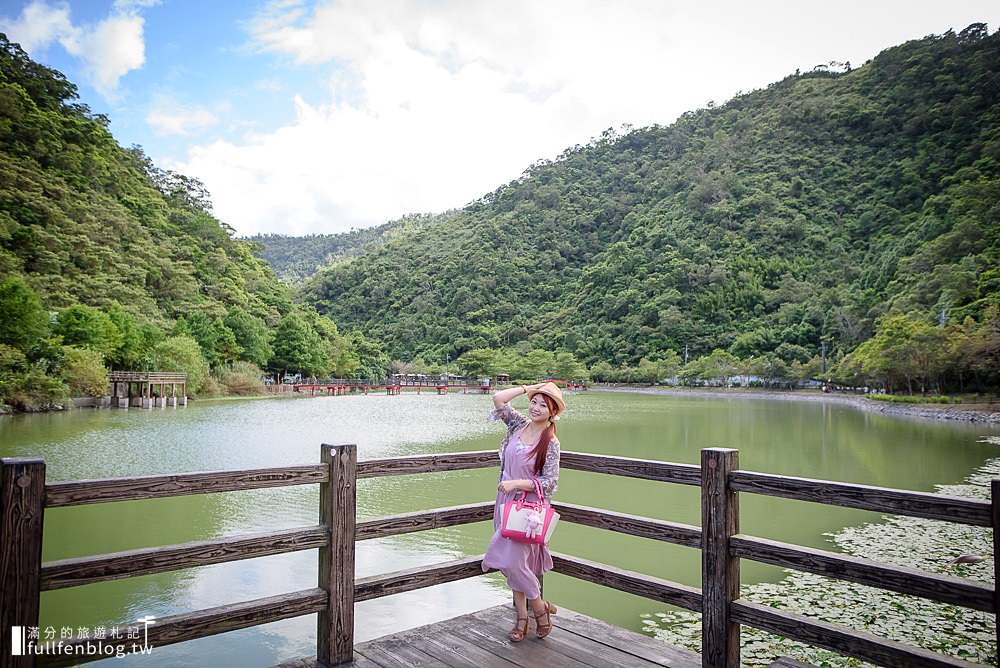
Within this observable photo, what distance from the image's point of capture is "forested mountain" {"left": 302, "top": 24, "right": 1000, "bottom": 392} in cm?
7175

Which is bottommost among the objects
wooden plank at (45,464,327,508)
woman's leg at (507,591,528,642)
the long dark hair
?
woman's leg at (507,591,528,642)

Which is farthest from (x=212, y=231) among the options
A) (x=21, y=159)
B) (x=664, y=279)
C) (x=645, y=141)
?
(x=645, y=141)

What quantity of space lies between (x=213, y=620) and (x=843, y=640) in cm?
251

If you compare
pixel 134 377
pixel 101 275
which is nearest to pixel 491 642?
pixel 134 377

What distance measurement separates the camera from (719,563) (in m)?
2.86

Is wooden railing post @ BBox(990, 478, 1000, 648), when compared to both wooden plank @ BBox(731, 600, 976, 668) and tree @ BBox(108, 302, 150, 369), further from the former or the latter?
tree @ BBox(108, 302, 150, 369)

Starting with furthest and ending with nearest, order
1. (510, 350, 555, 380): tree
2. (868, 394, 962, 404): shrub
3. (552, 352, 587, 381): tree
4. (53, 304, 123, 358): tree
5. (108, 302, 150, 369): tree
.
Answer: (510, 350, 555, 380): tree < (552, 352, 587, 381): tree < (108, 302, 150, 369): tree < (868, 394, 962, 404): shrub < (53, 304, 123, 358): tree

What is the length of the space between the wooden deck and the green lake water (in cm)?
218

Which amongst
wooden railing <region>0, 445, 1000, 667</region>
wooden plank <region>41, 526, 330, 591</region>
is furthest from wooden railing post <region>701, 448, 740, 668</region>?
wooden plank <region>41, 526, 330, 591</region>

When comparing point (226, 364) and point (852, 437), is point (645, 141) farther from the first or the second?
point (852, 437)

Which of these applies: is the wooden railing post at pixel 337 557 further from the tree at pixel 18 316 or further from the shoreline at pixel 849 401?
the shoreline at pixel 849 401

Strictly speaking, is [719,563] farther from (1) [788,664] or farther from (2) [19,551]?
(2) [19,551]

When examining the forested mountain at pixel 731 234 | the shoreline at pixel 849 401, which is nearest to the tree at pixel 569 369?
the shoreline at pixel 849 401

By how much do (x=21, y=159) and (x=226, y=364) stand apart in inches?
834
